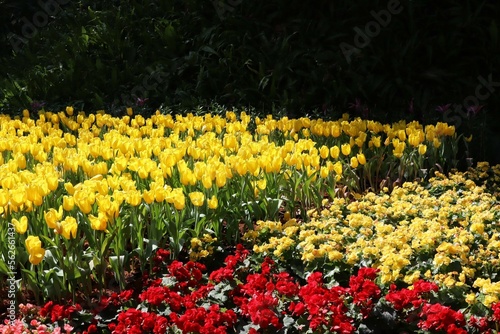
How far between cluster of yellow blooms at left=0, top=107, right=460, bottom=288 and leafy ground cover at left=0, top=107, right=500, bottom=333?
0.5 inches

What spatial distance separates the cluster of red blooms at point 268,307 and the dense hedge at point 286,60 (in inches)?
131

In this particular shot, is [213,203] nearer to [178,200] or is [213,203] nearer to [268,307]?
[178,200]

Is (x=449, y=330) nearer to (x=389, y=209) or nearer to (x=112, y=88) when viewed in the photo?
(x=389, y=209)

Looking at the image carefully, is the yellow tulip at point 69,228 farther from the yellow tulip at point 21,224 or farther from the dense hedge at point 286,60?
the dense hedge at point 286,60

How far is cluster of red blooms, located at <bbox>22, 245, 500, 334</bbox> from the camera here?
8.82ft

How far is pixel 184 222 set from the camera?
3734 millimetres

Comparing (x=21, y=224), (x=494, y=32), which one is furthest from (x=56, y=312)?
(x=494, y=32)

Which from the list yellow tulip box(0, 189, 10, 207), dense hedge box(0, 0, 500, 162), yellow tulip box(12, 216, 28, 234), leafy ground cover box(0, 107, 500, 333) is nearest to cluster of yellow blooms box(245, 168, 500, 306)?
leafy ground cover box(0, 107, 500, 333)

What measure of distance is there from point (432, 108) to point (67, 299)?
14.1 feet

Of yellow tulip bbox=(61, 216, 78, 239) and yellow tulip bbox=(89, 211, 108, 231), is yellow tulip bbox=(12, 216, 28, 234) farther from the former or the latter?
yellow tulip bbox=(89, 211, 108, 231)

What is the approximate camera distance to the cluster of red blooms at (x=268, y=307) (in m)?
2.69

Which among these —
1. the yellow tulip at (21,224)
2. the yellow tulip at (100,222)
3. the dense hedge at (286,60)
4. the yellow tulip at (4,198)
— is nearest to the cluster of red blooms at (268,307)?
the yellow tulip at (100,222)

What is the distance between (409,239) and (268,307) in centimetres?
99

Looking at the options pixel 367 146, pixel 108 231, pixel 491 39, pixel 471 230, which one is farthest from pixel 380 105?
pixel 108 231
